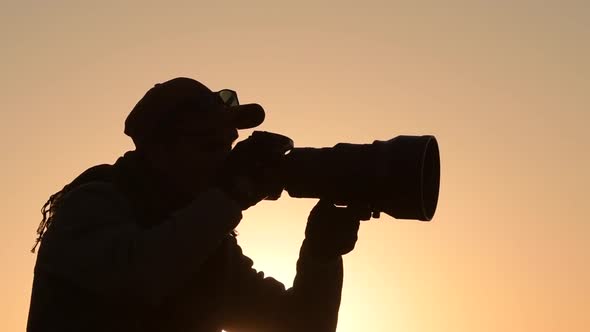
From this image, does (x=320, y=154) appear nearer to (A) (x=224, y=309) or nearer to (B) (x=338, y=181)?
(B) (x=338, y=181)

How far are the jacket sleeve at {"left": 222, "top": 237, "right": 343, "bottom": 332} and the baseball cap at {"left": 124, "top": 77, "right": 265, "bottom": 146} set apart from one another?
80 cm

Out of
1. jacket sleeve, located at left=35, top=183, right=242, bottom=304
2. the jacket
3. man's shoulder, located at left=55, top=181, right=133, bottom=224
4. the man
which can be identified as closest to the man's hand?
the man

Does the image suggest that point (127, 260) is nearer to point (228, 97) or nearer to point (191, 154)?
point (191, 154)

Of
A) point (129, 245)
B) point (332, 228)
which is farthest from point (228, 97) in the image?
point (129, 245)

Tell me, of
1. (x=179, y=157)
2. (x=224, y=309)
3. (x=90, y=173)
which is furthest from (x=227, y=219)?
(x=224, y=309)

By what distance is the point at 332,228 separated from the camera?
4.23 metres

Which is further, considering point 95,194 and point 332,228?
point 332,228

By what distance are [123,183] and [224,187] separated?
496mm

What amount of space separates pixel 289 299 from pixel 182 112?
1183mm

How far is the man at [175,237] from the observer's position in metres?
3.57

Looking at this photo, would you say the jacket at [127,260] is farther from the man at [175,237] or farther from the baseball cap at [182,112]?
the baseball cap at [182,112]

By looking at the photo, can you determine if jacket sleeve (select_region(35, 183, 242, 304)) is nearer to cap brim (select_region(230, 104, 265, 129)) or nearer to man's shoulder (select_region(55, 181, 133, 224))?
man's shoulder (select_region(55, 181, 133, 224))

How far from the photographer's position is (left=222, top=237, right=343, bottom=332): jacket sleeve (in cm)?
447

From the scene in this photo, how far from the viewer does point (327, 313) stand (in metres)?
4.51
